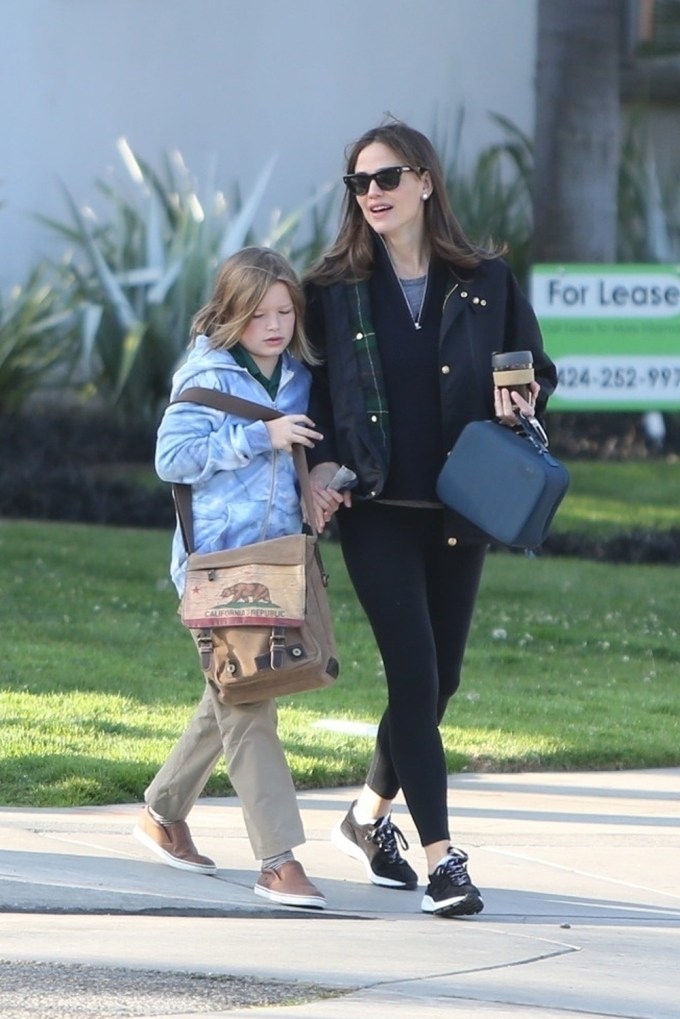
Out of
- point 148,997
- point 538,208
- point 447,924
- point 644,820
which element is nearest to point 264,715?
point 447,924

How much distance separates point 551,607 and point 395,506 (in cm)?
546

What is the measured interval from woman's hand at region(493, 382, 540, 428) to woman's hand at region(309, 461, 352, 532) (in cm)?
43

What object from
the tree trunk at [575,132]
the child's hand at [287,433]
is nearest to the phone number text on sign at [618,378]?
the tree trunk at [575,132]

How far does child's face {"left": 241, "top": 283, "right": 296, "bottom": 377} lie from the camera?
196 inches

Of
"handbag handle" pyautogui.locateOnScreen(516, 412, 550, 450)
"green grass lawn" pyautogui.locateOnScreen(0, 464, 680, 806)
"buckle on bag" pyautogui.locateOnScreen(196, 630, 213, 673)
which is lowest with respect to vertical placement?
"green grass lawn" pyautogui.locateOnScreen(0, 464, 680, 806)

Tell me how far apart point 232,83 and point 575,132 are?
4.08 meters

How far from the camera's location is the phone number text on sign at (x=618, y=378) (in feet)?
39.2

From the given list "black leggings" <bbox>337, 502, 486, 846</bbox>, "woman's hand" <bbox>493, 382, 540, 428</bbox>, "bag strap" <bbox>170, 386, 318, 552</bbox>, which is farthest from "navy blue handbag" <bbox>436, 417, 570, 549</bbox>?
"bag strap" <bbox>170, 386, 318, 552</bbox>

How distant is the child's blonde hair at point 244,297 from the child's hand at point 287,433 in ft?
0.88

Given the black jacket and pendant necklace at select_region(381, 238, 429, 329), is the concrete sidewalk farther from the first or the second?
pendant necklace at select_region(381, 238, 429, 329)

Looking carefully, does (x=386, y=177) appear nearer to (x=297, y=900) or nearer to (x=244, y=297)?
(x=244, y=297)

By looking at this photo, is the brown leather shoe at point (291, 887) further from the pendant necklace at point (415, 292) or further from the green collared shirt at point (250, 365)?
the pendant necklace at point (415, 292)

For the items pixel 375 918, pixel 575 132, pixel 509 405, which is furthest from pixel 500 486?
pixel 575 132

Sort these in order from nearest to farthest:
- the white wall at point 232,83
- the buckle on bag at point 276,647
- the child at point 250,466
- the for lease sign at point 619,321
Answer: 1. the buckle on bag at point 276,647
2. the child at point 250,466
3. the for lease sign at point 619,321
4. the white wall at point 232,83
